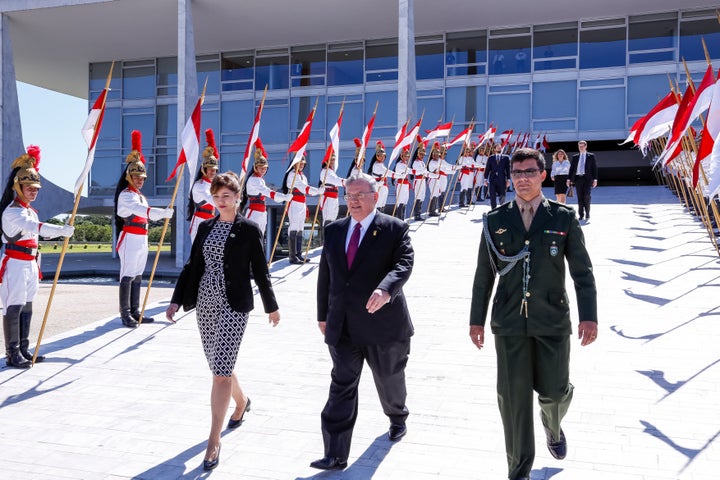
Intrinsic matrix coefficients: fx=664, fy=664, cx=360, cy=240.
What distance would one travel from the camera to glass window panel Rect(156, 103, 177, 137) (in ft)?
95.2

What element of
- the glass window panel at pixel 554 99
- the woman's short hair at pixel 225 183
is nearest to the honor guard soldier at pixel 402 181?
the woman's short hair at pixel 225 183

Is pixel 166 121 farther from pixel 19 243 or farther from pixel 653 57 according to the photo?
pixel 19 243

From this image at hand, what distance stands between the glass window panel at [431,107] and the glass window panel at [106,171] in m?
13.7

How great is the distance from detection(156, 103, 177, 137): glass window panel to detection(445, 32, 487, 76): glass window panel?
12.0 meters

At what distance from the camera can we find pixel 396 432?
4426mm

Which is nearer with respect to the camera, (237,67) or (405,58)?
(405,58)

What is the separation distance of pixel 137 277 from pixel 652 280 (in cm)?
731

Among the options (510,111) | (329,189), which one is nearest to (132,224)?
(329,189)

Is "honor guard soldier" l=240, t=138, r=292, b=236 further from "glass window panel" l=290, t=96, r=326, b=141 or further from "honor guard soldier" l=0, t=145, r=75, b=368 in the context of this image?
"glass window panel" l=290, t=96, r=326, b=141

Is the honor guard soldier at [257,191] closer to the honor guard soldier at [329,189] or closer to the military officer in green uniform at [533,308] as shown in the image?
the honor guard soldier at [329,189]

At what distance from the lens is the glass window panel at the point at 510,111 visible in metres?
25.8

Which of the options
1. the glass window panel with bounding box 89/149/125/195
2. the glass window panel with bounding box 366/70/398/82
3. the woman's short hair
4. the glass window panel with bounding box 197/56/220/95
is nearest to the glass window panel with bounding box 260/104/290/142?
the glass window panel with bounding box 197/56/220/95

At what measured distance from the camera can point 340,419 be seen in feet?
13.0

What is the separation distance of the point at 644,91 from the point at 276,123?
14498 millimetres
